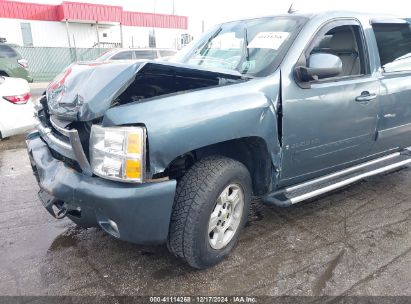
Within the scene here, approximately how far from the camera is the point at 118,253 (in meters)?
2.95

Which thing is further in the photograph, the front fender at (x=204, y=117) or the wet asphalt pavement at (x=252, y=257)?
the wet asphalt pavement at (x=252, y=257)

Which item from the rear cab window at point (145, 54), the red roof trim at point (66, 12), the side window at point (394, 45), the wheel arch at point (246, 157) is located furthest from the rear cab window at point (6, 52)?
the red roof trim at point (66, 12)

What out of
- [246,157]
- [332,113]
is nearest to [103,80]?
[246,157]

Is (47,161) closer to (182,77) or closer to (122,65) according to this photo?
(122,65)

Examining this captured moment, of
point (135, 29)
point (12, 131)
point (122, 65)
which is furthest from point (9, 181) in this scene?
point (135, 29)

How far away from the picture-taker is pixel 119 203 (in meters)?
2.18

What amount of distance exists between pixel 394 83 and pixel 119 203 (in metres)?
3.00

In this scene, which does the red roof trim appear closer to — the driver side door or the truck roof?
the truck roof

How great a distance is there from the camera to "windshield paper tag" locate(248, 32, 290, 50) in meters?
3.00

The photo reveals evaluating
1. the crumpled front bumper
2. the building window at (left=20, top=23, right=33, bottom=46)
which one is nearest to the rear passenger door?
the crumpled front bumper

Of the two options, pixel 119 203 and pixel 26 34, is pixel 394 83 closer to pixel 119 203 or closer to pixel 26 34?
pixel 119 203

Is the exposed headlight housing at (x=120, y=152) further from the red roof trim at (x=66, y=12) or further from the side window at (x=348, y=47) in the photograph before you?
the red roof trim at (x=66, y=12)

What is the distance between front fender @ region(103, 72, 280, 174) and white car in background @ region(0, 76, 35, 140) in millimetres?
4513

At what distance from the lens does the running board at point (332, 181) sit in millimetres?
2969
